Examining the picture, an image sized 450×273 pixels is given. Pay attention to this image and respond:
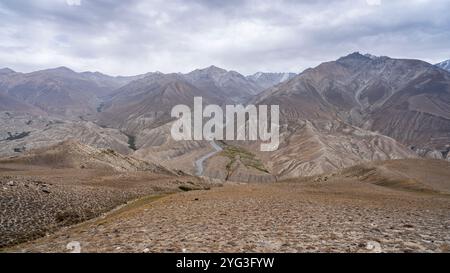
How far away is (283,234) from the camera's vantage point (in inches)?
635

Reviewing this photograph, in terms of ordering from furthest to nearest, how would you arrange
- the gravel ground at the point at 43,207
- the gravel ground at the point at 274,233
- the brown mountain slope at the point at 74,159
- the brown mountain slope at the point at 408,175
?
the brown mountain slope at the point at 74,159
the brown mountain slope at the point at 408,175
the gravel ground at the point at 43,207
the gravel ground at the point at 274,233

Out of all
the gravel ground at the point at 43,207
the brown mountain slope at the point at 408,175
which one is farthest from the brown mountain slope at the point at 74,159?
the gravel ground at the point at 43,207

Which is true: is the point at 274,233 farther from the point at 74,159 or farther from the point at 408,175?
the point at 74,159

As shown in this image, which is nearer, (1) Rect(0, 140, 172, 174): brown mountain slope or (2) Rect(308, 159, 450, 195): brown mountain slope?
(2) Rect(308, 159, 450, 195): brown mountain slope

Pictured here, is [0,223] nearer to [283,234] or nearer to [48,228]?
[48,228]

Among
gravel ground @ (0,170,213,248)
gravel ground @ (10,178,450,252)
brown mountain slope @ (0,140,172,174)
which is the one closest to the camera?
gravel ground @ (10,178,450,252)

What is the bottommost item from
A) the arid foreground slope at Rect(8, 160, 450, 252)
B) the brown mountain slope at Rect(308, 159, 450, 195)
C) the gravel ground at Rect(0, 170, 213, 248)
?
the brown mountain slope at Rect(308, 159, 450, 195)

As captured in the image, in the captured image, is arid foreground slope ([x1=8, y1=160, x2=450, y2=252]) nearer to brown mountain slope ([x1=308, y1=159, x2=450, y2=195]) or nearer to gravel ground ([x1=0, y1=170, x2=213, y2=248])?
gravel ground ([x1=0, y1=170, x2=213, y2=248])

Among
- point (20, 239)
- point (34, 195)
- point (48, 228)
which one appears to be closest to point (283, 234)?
point (20, 239)

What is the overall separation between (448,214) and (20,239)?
2378 centimetres

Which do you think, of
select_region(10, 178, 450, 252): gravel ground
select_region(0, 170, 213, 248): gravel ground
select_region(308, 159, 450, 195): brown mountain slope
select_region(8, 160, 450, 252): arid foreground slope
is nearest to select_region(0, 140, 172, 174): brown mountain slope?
select_region(308, 159, 450, 195): brown mountain slope

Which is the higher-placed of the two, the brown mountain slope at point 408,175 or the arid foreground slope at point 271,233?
the arid foreground slope at point 271,233

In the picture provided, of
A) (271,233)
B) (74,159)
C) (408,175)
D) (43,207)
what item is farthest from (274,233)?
(74,159)

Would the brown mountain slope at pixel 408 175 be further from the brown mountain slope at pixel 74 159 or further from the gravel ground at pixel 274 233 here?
the brown mountain slope at pixel 74 159
